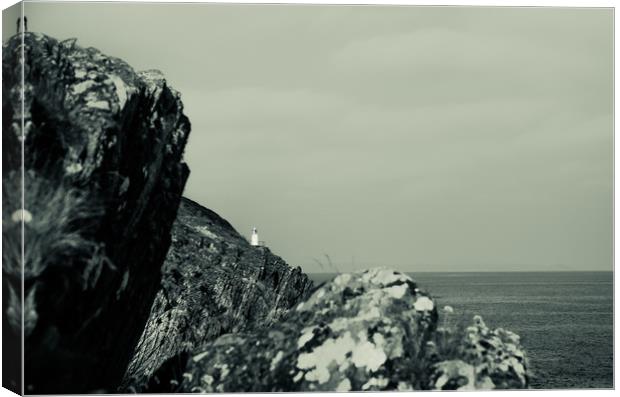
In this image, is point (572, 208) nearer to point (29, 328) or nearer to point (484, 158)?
point (484, 158)

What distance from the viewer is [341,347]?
18031mm

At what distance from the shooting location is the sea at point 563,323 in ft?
64.8

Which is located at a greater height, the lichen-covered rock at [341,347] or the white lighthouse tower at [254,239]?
the white lighthouse tower at [254,239]

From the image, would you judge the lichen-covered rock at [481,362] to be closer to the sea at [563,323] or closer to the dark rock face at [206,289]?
the sea at [563,323]

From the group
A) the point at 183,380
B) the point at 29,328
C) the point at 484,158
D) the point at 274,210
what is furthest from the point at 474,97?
the point at 29,328

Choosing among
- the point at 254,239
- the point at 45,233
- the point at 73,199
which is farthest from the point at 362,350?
the point at 254,239

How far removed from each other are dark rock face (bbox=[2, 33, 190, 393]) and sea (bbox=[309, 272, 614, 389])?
10.1 ft

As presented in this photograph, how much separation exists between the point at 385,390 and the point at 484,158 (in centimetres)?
409

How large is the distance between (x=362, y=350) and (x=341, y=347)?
0.94 feet

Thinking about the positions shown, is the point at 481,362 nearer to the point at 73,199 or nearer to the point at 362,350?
the point at 362,350

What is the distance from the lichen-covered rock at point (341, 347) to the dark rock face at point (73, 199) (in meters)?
1.65

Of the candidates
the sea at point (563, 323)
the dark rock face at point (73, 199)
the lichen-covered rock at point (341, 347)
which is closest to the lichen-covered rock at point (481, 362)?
Answer: the lichen-covered rock at point (341, 347)

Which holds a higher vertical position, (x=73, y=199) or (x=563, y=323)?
(x=73, y=199)

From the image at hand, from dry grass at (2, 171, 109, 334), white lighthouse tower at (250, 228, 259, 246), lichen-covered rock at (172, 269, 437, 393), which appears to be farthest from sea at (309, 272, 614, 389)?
dry grass at (2, 171, 109, 334)
